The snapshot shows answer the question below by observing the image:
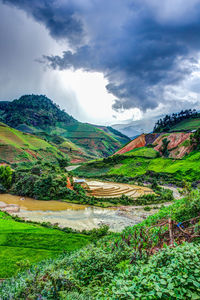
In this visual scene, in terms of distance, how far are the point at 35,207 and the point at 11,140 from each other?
65.7 m

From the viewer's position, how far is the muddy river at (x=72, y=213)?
20.3 m

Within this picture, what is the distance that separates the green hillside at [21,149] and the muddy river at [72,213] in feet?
139

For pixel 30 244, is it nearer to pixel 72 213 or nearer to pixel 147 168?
pixel 72 213

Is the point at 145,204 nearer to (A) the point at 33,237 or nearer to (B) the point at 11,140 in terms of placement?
(A) the point at 33,237

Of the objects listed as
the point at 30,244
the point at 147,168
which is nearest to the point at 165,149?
the point at 147,168

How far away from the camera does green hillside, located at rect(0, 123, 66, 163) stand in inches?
2653

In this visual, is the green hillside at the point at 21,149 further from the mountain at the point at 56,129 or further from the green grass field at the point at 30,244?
the green grass field at the point at 30,244

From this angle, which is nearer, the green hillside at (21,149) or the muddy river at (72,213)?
the muddy river at (72,213)

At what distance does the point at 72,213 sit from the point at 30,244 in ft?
35.3

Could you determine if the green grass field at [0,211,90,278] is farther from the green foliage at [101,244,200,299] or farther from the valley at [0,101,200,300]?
the green foliage at [101,244,200,299]

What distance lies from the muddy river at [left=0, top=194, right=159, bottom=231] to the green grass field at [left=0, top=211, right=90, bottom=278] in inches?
174

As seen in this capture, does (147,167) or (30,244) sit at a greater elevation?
(147,167)

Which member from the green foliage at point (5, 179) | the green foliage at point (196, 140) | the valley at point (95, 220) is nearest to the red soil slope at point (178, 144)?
the valley at point (95, 220)

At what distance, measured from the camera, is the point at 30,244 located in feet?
43.6
